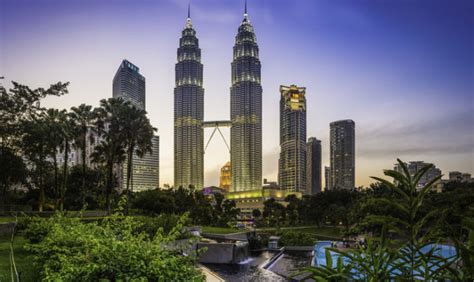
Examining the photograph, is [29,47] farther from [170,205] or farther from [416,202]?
[416,202]

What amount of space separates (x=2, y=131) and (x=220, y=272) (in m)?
27.7

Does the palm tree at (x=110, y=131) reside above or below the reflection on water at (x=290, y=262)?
above

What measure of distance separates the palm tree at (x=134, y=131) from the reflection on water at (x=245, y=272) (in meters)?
18.6

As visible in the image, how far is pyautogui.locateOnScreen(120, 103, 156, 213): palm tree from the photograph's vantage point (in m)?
37.5

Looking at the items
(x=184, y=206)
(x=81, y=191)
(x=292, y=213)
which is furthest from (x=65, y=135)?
(x=292, y=213)

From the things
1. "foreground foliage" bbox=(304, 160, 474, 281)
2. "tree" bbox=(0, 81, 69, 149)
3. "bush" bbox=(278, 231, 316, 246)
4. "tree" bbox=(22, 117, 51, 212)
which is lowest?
"bush" bbox=(278, 231, 316, 246)

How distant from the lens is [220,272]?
19688 mm

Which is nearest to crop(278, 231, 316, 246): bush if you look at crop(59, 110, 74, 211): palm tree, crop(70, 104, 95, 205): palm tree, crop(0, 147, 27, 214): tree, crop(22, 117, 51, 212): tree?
crop(59, 110, 74, 211): palm tree

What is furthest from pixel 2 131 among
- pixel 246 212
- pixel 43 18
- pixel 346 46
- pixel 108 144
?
pixel 246 212

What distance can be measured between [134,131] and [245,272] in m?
22.6

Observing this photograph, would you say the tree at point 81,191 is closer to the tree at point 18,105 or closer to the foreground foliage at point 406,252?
the tree at point 18,105

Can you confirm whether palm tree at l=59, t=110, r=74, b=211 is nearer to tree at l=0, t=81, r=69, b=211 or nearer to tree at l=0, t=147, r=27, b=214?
tree at l=0, t=81, r=69, b=211

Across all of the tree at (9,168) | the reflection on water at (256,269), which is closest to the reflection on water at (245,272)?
the reflection on water at (256,269)

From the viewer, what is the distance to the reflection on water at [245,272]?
59.4 feet
